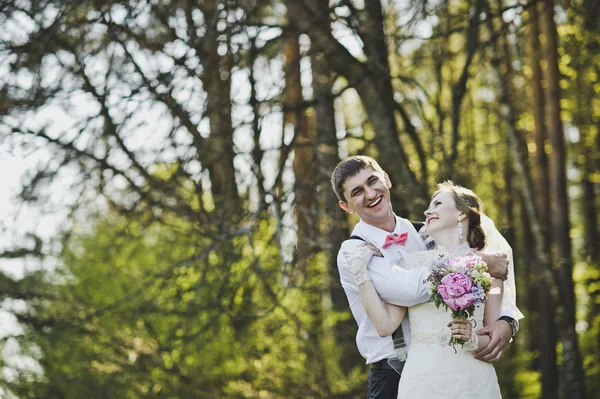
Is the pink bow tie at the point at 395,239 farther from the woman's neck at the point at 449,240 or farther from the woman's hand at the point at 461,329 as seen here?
the woman's hand at the point at 461,329

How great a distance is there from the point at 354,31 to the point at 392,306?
14.6ft

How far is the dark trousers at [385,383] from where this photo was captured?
4.01 m

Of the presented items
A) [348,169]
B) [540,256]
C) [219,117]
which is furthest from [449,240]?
[540,256]

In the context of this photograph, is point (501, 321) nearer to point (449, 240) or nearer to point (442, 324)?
point (442, 324)

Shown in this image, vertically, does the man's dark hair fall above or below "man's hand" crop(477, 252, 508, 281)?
above

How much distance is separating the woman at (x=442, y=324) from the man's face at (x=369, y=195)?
25cm

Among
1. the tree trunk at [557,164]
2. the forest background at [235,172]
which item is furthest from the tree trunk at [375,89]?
the tree trunk at [557,164]

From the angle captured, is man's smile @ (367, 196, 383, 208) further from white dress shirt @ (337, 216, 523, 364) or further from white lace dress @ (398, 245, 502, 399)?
white lace dress @ (398, 245, 502, 399)

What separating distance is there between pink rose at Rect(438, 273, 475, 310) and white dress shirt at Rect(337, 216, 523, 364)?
0.18 metres

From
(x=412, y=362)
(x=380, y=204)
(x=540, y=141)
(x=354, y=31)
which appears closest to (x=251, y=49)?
(x=354, y=31)

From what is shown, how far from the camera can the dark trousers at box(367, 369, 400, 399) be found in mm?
4008

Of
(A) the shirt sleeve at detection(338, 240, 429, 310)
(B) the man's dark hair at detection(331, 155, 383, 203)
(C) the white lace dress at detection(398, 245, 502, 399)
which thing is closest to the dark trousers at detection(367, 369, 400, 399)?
(C) the white lace dress at detection(398, 245, 502, 399)

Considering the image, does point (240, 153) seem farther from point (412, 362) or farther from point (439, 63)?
point (412, 362)

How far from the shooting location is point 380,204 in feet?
13.3
